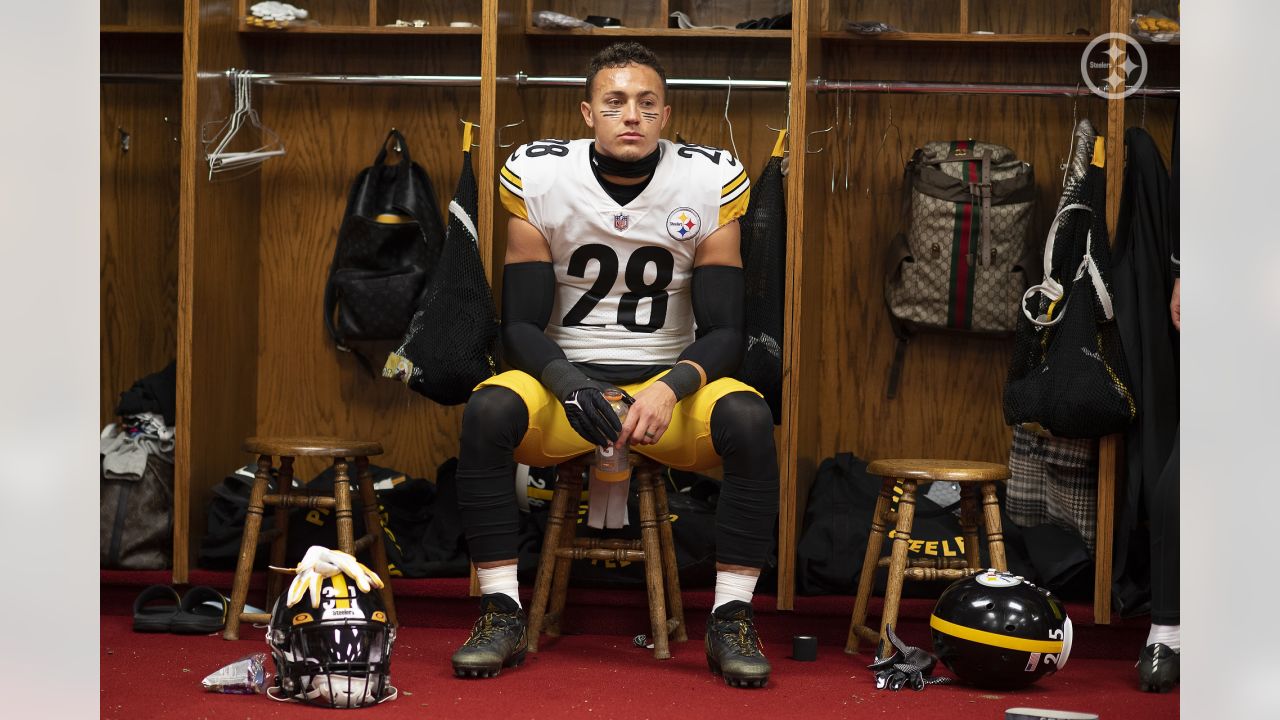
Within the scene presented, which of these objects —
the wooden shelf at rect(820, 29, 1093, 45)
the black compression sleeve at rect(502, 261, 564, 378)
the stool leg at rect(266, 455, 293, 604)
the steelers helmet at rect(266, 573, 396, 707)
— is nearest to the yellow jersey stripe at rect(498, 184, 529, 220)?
the black compression sleeve at rect(502, 261, 564, 378)

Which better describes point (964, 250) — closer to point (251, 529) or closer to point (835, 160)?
→ point (835, 160)

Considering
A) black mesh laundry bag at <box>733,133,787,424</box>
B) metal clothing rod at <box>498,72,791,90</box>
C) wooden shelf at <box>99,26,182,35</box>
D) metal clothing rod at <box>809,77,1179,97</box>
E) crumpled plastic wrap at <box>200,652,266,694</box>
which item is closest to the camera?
crumpled plastic wrap at <box>200,652,266,694</box>

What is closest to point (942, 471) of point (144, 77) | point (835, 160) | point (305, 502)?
point (835, 160)

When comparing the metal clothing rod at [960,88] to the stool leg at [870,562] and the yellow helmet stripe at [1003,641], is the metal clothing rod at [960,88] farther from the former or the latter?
the yellow helmet stripe at [1003,641]

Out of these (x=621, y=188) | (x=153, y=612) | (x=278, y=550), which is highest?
(x=621, y=188)

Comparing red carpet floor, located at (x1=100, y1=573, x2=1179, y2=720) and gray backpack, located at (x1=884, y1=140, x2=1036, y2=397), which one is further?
gray backpack, located at (x1=884, y1=140, x2=1036, y2=397)

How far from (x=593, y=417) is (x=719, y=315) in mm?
455

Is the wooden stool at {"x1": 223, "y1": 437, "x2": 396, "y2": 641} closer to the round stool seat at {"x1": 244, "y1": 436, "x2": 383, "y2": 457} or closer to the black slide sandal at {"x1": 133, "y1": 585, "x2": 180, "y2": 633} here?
the round stool seat at {"x1": 244, "y1": 436, "x2": 383, "y2": 457}

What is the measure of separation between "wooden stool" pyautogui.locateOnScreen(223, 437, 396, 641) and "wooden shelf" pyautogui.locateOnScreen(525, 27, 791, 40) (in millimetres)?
1246

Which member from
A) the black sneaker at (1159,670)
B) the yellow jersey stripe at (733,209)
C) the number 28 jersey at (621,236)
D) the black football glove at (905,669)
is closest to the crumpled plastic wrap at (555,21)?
the number 28 jersey at (621,236)

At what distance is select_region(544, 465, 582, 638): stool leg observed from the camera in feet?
9.61

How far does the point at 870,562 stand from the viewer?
2922mm

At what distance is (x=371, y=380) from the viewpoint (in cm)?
378
